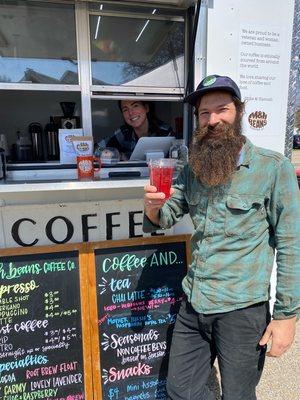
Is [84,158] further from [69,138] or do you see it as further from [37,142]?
[37,142]

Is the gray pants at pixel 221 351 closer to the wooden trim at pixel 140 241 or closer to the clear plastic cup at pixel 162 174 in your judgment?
the wooden trim at pixel 140 241

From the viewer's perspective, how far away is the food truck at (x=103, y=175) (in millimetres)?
2080

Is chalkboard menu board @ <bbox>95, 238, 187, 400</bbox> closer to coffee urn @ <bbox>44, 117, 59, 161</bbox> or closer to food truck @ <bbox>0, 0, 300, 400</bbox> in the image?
food truck @ <bbox>0, 0, 300, 400</bbox>

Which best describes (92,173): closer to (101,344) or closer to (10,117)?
(101,344)

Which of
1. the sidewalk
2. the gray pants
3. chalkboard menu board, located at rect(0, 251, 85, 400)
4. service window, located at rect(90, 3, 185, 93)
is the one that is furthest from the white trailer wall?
the sidewalk

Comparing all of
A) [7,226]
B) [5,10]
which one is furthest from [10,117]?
[7,226]

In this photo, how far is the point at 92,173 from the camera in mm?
2111

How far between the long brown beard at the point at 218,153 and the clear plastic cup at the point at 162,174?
6.5 inches

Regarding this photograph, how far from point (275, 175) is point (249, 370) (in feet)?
2.98

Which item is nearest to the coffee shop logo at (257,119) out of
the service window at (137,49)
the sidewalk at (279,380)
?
the service window at (137,49)

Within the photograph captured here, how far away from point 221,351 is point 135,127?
1.89 meters

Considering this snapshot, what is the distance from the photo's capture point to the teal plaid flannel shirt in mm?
1531

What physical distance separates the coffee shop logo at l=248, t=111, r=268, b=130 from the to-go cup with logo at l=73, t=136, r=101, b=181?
105 centimetres

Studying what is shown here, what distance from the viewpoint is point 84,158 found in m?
2.07
